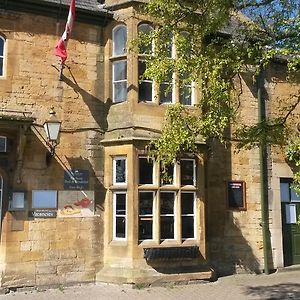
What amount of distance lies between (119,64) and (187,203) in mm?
3879

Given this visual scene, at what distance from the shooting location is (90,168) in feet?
39.7

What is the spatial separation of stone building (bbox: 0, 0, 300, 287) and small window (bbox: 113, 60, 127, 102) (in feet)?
0.08

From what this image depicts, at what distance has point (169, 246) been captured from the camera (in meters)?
11.6

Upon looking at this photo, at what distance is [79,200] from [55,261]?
150 cm

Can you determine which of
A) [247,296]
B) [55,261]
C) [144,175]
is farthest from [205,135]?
[55,261]

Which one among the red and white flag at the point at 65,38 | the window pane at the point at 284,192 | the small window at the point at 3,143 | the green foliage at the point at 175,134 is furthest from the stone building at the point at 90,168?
the window pane at the point at 284,192

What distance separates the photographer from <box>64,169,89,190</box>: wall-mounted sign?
11781 mm

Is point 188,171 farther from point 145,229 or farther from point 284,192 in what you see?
point 284,192

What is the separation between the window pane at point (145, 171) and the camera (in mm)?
11969

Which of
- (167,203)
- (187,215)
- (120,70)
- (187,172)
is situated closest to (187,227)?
(187,215)

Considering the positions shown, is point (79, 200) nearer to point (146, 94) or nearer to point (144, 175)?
point (144, 175)

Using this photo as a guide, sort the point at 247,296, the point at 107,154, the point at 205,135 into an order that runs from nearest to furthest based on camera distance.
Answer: the point at 205,135, the point at 247,296, the point at 107,154

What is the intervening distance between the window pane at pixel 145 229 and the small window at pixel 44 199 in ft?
6.78

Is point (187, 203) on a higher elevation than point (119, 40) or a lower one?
lower
